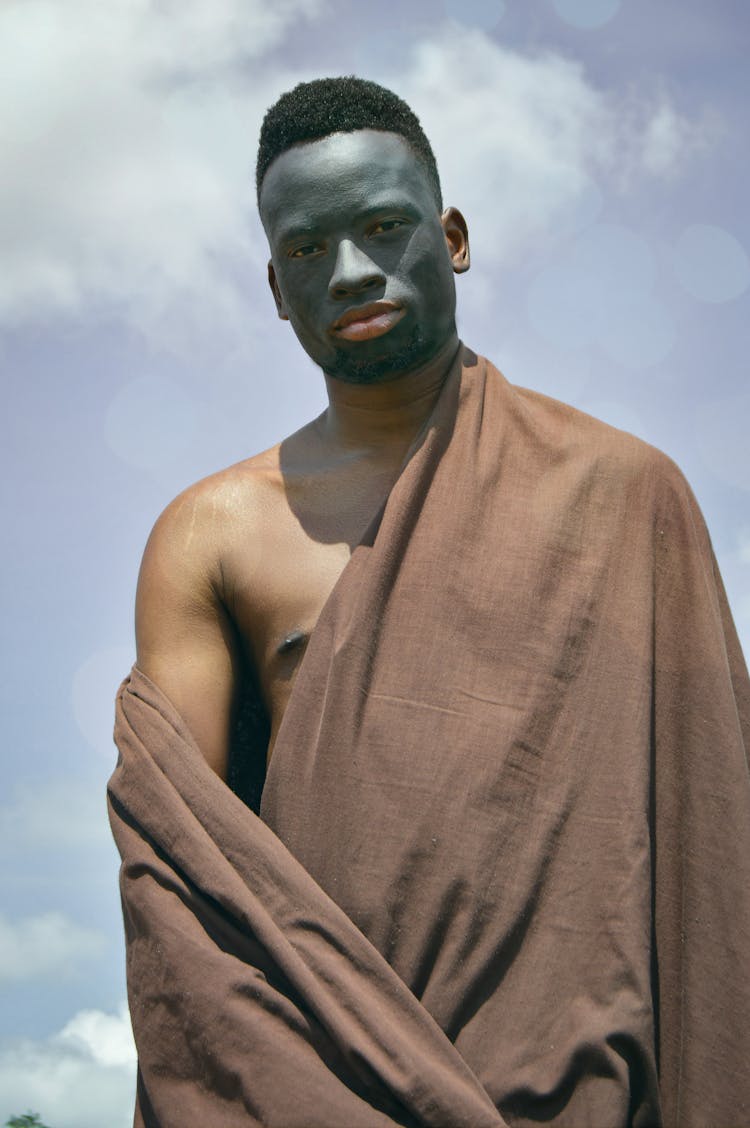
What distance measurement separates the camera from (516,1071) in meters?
2.90

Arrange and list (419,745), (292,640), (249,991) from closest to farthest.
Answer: (249,991)
(419,745)
(292,640)

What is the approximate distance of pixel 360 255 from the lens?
11.6 feet

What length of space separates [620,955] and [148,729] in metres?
1.23

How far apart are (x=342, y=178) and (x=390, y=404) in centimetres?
62

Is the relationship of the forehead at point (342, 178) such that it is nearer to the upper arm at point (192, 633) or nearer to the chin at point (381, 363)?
the chin at point (381, 363)

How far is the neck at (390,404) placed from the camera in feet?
12.5

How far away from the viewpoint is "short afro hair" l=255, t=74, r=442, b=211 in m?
3.72

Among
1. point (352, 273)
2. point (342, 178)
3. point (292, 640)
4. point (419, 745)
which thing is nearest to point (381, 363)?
point (352, 273)

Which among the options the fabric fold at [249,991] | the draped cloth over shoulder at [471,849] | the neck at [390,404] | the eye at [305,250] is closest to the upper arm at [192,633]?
the draped cloth over shoulder at [471,849]

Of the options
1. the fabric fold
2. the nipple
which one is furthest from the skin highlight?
the fabric fold

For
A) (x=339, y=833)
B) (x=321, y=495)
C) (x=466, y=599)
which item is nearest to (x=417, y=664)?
(x=466, y=599)

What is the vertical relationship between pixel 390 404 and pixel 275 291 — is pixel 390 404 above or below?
below

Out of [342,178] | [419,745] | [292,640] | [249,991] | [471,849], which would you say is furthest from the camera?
[342,178]

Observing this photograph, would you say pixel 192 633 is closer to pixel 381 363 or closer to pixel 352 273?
pixel 381 363
